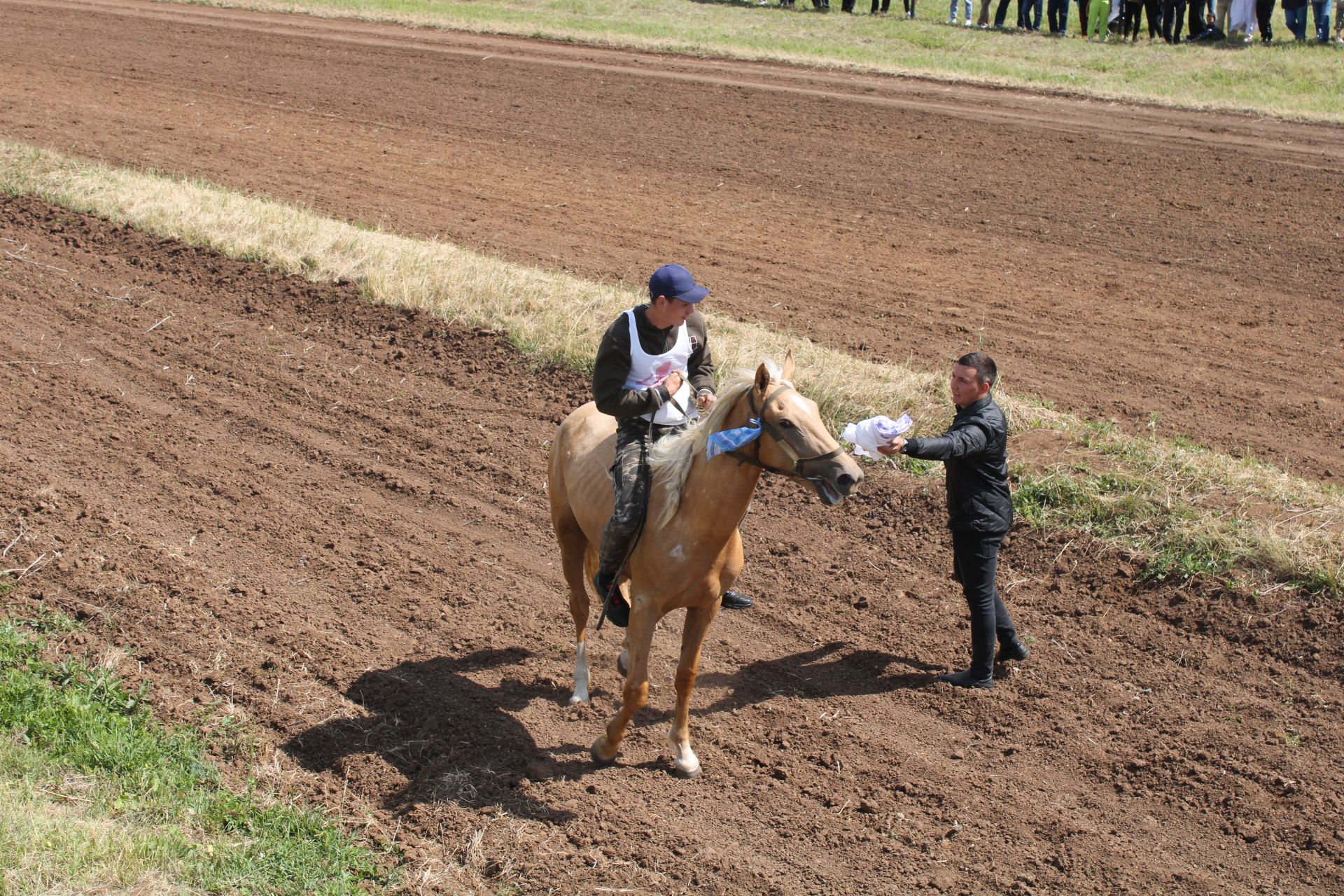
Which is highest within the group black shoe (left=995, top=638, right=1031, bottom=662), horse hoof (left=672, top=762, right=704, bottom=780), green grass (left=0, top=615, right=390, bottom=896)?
black shoe (left=995, top=638, right=1031, bottom=662)

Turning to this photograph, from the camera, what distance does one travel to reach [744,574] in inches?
329

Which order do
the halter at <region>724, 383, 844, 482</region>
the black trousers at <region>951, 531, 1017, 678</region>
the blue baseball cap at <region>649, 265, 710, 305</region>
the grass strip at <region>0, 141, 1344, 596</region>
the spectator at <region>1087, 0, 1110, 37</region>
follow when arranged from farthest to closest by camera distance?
the spectator at <region>1087, 0, 1110, 37</region>
the grass strip at <region>0, 141, 1344, 596</region>
the black trousers at <region>951, 531, 1017, 678</region>
the blue baseball cap at <region>649, 265, 710, 305</region>
the halter at <region>724, 383, 844, 482</region>

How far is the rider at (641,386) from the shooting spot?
5.86 m

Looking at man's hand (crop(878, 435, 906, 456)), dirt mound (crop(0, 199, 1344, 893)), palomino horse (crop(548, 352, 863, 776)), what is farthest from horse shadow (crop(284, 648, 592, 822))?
man's hand (crop(878, 435, 906, 456))

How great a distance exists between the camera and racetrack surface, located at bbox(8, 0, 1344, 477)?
1248 cm

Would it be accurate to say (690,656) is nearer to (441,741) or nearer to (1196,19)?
(441,741)

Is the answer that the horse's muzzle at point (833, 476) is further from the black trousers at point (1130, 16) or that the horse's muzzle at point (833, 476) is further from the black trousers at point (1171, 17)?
the black trousers at point (1130, 16)

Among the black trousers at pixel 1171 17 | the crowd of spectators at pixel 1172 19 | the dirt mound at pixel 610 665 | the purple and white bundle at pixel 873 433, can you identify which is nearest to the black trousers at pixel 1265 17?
the crowd of spectators at pixel 1172 19

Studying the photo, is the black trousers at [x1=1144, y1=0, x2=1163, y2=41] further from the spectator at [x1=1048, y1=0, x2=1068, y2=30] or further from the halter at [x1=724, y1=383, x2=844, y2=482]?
the halter at [x1=724, y1=383, x2=844, y2=482]

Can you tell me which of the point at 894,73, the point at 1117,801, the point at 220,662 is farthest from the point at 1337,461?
the point at 894,73

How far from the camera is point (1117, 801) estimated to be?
6.20 meters

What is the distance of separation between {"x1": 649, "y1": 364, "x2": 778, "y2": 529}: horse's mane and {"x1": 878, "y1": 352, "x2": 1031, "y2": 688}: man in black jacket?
169 cm

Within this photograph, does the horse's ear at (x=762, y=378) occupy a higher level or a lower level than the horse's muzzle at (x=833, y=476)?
higher

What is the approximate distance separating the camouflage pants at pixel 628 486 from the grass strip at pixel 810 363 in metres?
1.24
